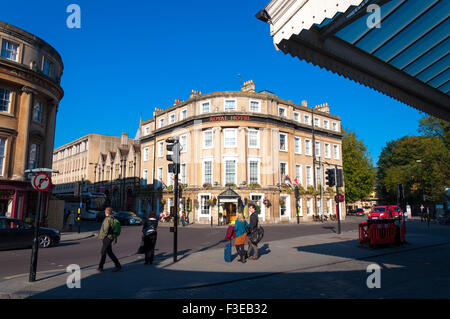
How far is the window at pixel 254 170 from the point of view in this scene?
110ft

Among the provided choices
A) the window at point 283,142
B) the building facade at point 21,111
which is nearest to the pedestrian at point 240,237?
the building facade at point 21,111

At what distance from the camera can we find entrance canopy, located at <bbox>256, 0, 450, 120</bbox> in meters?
4.31

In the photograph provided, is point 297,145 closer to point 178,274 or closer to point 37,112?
point 37,112

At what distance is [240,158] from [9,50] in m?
21.5

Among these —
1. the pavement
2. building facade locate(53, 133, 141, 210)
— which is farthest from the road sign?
building facade locate(53, 133, 141, 210)

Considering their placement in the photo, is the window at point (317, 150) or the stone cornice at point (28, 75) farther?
the window at point (317, 150)

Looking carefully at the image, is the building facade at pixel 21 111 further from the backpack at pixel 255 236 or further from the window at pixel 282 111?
the window at pixel 282 111

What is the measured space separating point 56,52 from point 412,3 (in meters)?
26.7

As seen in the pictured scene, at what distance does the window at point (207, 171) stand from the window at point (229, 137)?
2701 millimetres

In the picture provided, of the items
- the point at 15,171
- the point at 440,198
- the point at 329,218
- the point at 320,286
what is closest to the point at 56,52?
the point at 15,171

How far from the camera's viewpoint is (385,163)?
6988 cm

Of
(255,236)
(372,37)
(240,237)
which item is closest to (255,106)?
(255,236)
